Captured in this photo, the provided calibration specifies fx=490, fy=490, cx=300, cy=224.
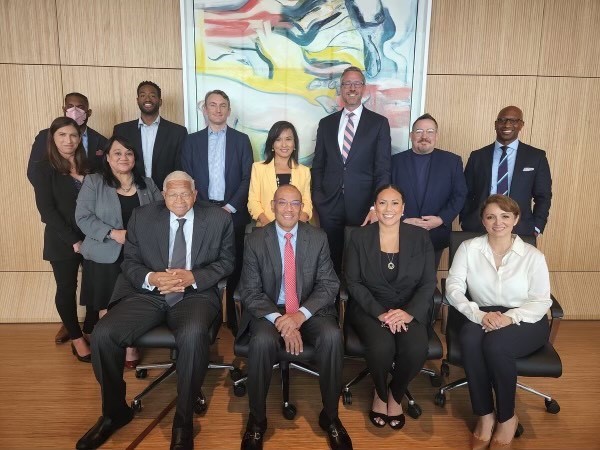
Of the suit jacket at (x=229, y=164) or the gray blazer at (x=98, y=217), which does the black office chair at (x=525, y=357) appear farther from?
the gray blazer at (x=98, y=217)

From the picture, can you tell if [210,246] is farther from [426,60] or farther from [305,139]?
[426,60]

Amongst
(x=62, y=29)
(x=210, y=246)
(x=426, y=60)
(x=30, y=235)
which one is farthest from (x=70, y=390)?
(x=426, y=60)

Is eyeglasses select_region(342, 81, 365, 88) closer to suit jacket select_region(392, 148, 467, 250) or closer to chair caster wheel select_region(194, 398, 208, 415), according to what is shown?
suit jacket select_region(392, 148, 467, 250)

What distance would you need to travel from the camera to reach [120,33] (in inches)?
166

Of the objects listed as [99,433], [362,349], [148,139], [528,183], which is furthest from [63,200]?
[528,183]

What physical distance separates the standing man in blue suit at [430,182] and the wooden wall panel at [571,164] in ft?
4.67

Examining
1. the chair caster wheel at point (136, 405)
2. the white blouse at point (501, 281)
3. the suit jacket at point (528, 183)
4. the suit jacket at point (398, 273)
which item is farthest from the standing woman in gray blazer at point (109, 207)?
the suit jacket at point (528, 183)

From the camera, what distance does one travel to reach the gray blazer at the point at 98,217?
3271 mm

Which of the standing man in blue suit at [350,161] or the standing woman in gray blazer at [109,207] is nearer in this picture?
the standing woman in gray blazer at [109,207]

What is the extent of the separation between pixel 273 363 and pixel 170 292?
797 mm

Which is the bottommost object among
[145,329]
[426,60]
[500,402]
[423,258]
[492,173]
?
[500,402]

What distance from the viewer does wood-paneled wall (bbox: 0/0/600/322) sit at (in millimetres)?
4195

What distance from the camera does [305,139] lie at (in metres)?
4.52

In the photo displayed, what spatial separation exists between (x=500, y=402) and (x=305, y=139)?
2746 millimetres
